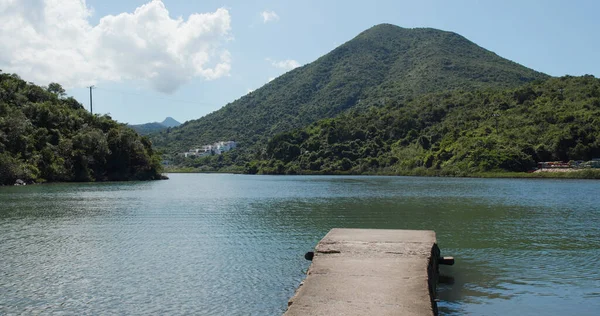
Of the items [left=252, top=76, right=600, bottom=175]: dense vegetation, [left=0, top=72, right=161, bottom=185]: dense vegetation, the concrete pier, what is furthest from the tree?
the concrete pier

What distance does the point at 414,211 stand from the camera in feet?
118

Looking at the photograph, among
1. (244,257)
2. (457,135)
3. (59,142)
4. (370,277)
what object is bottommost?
(244,257)

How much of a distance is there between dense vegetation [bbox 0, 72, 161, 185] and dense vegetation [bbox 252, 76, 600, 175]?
55.8m

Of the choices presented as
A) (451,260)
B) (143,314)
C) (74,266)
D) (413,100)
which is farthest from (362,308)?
(413,100)

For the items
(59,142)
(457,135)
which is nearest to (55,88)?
(59,142)

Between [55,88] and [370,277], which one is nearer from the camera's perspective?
[370,277]

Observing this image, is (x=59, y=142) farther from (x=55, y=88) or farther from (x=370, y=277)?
(x=370, y=277)

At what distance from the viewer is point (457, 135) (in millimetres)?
121562

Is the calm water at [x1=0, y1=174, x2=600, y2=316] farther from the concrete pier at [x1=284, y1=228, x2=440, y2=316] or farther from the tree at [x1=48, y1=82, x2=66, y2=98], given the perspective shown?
the tree at [x1=48, y1=82, x2=66, y2=98]

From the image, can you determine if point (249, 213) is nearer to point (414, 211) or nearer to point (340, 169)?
point (414, 211)

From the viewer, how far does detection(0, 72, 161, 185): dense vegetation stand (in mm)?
77431

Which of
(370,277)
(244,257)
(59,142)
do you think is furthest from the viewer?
(59,142)

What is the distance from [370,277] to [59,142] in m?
85.7

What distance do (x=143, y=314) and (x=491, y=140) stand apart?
104 meters
